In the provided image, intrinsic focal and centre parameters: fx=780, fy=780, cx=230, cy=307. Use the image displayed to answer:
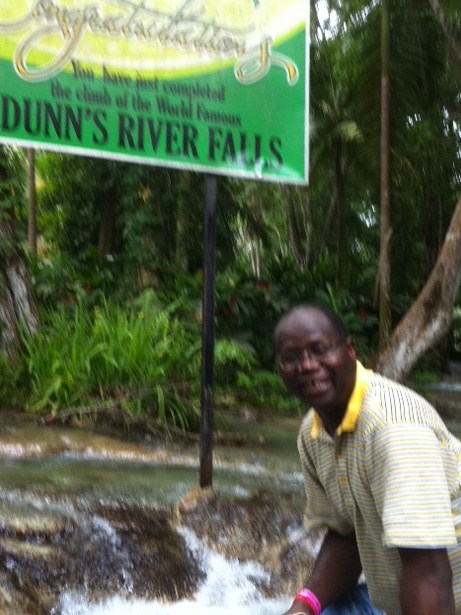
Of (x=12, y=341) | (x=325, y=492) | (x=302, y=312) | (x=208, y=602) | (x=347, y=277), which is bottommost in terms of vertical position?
(x=347, y=277)

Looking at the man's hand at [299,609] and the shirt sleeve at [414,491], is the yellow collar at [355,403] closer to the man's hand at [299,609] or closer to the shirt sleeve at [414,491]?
the shirt sleeve at [414,491]

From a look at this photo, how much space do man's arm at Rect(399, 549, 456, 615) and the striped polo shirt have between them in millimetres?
45

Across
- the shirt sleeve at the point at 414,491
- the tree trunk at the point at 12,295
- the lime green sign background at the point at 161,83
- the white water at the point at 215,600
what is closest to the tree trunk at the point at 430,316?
the tree trunk at the point at 12,295

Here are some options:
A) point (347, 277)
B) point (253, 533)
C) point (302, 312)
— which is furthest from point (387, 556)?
point (347, 277)

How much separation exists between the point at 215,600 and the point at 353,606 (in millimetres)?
1786

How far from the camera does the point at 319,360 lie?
1.92 meters

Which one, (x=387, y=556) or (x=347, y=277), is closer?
(x=387, y=556)

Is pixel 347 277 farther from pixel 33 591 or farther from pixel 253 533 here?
pixel 33 591

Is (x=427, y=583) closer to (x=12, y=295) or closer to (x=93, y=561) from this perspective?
(x=93, y=561)

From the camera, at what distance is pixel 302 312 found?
6.39 ft

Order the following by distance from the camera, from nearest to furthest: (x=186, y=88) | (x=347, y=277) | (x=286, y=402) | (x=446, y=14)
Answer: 1. (x=186, y=88)
2. (x=286, y=402)
3. (x=446, y=14)
4. (x=347, y=277)

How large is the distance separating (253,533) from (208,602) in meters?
0.55

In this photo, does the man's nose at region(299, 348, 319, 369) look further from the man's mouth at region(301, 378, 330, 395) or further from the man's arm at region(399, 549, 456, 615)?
the man's arm at region(399, 549, 456, 615)

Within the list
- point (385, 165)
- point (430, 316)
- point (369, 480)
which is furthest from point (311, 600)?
point (385, 165)
